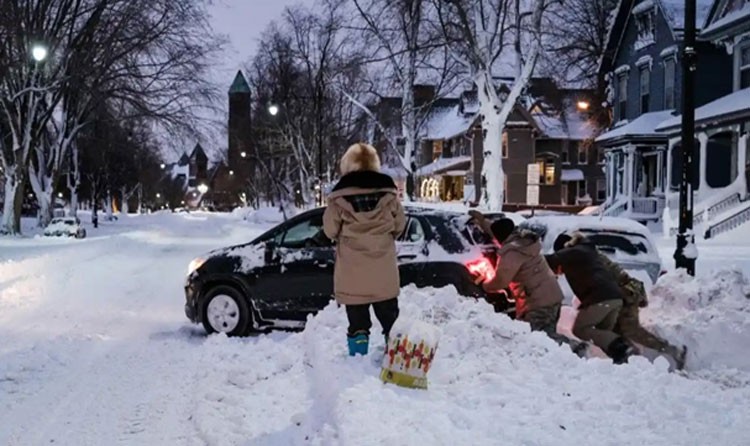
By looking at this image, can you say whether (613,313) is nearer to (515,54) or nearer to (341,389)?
(341,389)

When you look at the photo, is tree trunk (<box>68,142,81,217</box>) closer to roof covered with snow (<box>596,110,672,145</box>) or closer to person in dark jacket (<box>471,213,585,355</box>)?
roof covered with snow (<box>596,110,672,145</box>)

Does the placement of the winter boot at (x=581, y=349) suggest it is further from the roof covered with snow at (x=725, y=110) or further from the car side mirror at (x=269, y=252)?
the roof covered with snow at (x=725, y=110)

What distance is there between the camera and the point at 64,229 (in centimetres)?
3916

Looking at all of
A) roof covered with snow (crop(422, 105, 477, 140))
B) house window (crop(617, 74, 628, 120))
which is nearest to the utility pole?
house window (crop(617, 74, 628, 120))

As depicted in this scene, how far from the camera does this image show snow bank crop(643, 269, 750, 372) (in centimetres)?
934

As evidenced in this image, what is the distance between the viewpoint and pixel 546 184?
206 ft

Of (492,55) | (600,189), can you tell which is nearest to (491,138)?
(492,55)

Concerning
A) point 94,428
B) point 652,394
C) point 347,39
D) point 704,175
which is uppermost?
point 347,39

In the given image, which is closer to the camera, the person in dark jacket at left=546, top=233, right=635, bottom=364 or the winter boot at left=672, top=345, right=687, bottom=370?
the person in dark jacket at left=546, top=233, right=635, bottom=364

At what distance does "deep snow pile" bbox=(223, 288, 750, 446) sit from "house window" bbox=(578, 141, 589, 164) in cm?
5830

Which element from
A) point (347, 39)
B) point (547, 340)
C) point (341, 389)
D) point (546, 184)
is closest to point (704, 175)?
point (347, 39)

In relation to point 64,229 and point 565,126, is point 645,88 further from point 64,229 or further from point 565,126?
point 64,229

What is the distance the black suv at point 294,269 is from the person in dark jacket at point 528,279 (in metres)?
1.31

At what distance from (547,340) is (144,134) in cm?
3593
